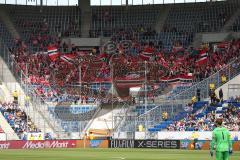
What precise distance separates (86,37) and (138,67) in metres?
10.6

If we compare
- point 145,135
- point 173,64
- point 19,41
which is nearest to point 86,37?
point 19,41

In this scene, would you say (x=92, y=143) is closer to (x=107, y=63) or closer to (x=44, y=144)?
(x=44, y=144)

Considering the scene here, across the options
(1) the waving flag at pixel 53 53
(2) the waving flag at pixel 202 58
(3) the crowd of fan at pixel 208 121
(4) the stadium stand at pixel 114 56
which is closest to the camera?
(3) the crowd of fan at pixel 208 121

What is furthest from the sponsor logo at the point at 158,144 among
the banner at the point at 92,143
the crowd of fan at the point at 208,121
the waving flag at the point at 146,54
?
the waving flag at the point at 146,54

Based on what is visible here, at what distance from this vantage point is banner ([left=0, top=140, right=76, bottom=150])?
56.8 m

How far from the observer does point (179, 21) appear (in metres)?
80.9

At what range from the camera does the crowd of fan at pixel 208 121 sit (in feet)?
185

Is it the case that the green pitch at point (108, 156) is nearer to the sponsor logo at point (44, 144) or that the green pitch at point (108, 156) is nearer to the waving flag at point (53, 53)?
the sponsor logo at point (44, 144)

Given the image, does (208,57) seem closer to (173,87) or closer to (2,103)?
(173,87)

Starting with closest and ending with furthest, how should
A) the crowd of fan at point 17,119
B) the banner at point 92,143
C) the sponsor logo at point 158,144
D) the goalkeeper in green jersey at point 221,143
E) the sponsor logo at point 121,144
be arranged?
the goalkeeper in green jersey at point 221,143 → the sponsor logo at point 158,144 → the sponsor logo at point 121,144 → the banner at point 92,143 → the crowd of fan at point 17,119

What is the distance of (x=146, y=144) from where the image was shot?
56594 mm

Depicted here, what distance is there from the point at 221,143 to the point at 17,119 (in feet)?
142

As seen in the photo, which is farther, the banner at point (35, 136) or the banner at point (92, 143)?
the banner at point (35, 136)

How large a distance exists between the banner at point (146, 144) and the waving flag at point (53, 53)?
63.8 feet
